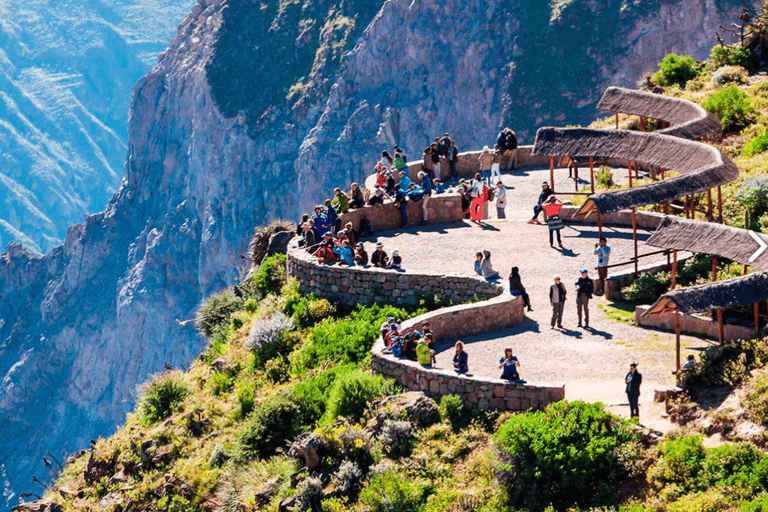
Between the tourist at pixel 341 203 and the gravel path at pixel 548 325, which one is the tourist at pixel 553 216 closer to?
the gravel path at pixel 548 325

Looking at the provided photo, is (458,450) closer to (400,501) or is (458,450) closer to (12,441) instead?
(400,501)

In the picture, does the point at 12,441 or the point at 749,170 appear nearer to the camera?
the point at 749,170

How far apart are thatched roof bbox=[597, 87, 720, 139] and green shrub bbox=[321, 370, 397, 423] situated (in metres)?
13.2

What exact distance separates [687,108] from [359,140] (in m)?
107

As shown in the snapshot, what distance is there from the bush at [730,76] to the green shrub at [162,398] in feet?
75.7

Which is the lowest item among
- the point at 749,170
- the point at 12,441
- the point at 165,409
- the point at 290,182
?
the point at 12,441

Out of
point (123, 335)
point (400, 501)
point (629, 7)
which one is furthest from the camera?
point (123, 335)

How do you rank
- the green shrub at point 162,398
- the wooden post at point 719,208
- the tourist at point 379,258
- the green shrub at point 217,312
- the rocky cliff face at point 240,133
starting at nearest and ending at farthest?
the wooden post at point 719,208 < the tourist at point 379,258 < the green shrub at point 162,398 < the green shrub at point 217,312 < the rocky cliff face at point 240,133

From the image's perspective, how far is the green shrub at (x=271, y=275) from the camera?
30.5 metres

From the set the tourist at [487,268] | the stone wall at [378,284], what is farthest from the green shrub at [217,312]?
the tourist at [487,268]

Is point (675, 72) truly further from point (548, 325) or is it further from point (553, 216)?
point (548, 325)

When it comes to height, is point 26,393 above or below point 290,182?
below

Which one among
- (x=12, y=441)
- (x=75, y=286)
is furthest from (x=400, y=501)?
(x=75, y=286)

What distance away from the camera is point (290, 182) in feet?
492
